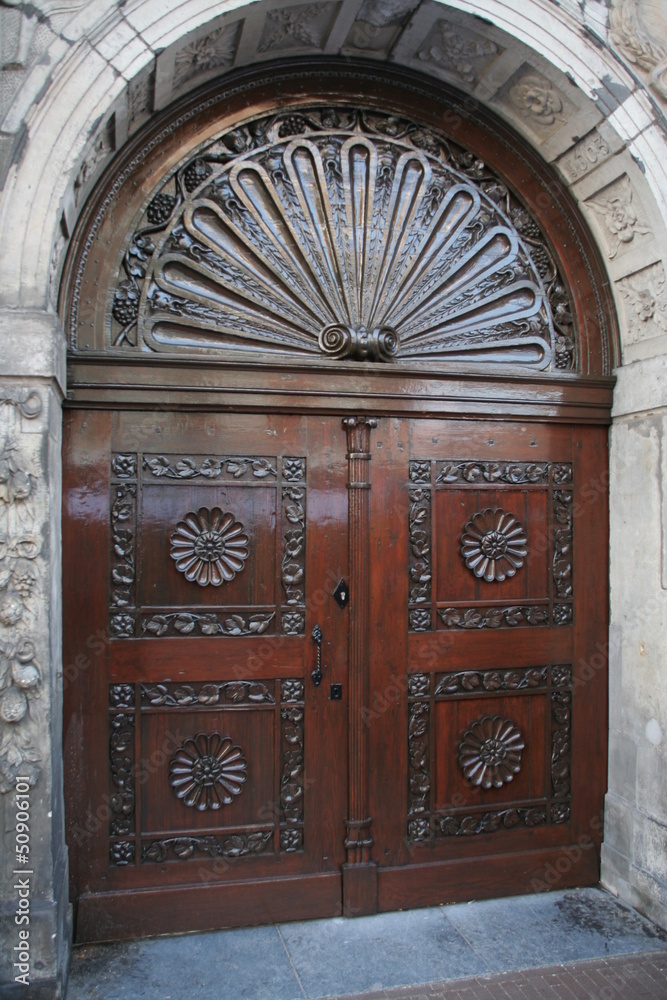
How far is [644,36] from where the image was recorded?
3328 millimetres

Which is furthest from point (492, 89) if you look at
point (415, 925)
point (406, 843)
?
point (415, 925)

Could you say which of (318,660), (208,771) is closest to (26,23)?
(318,660)

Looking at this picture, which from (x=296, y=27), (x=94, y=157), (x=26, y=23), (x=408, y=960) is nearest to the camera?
(x=26, y=23)

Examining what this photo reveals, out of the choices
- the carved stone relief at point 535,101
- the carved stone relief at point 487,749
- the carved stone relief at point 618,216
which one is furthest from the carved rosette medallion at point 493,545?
the carved stone relief at point 535,101

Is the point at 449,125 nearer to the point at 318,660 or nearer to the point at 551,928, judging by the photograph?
the point at 318,660

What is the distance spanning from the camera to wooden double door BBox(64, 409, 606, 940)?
10.9 ft

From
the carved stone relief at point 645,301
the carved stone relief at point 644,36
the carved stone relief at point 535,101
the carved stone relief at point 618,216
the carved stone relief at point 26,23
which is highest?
the carved stone relief at point 644,36

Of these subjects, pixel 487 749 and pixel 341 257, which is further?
pixel 487 749

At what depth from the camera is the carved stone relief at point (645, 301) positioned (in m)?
3.56

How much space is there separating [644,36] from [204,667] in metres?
3.33

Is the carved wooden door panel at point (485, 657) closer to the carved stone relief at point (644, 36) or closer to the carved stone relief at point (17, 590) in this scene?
the carved stone relief at point (17, 590)

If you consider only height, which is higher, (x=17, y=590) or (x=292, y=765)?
(x=17, y=590)

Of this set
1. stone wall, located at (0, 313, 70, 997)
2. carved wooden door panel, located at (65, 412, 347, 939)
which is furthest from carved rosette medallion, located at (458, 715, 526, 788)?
stone wall, located at (0, 313, 70, 997)

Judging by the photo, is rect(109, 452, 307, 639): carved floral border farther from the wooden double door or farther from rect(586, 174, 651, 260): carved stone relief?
rect(586, 174, 651, 260): carved stone relief
